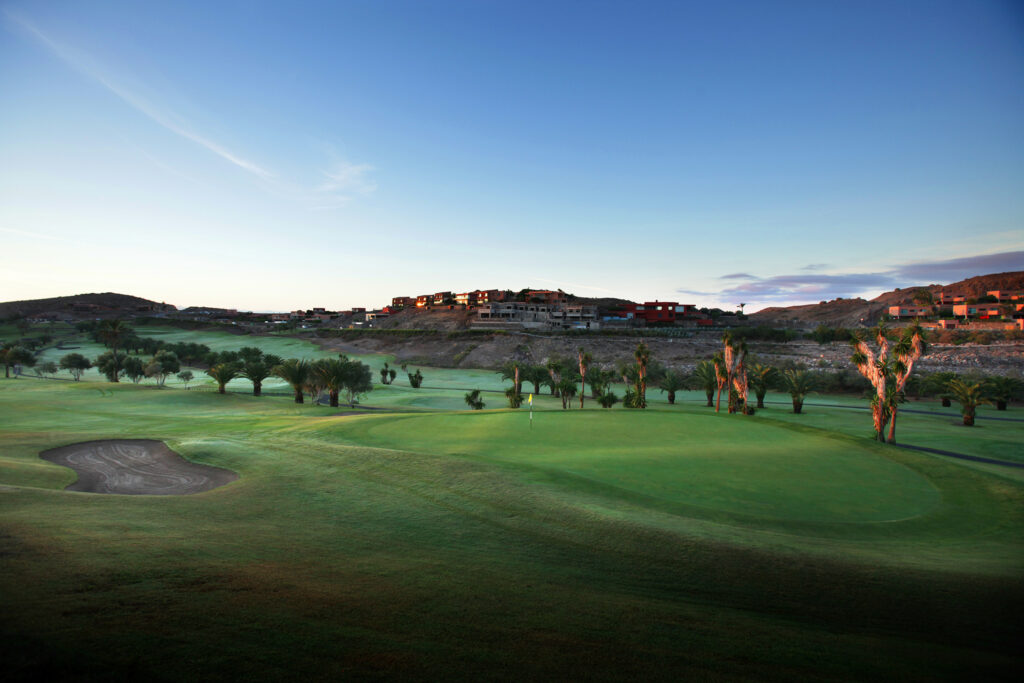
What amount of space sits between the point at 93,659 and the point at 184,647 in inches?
26.4

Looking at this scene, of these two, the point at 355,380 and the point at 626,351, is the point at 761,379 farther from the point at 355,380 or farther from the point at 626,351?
the point at 626,351

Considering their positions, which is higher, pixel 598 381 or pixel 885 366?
pixel 885 366

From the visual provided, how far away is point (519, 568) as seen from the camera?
7.71 metres

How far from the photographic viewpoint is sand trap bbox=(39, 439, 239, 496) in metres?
13.6

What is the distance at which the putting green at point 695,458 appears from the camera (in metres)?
12.5

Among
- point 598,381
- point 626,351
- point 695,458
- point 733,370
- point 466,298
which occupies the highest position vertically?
point 466,298

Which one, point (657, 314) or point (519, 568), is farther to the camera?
point (657, 314)

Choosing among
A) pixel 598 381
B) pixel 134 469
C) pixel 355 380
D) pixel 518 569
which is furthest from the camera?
pixel 598 381

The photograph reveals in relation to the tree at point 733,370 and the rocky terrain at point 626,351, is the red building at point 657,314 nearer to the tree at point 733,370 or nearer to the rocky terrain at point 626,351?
the rocky terrain at point 626,351

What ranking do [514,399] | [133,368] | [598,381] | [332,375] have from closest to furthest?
[332,375], [514,399], [598,381], [133,368]

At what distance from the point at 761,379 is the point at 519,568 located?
4223cm

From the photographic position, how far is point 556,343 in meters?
97.2

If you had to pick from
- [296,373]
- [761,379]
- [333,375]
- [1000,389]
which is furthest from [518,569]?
[1000,389]

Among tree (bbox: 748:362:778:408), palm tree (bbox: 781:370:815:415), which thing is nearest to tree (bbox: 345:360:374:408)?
tree (bbox: 748:362:778:408)
